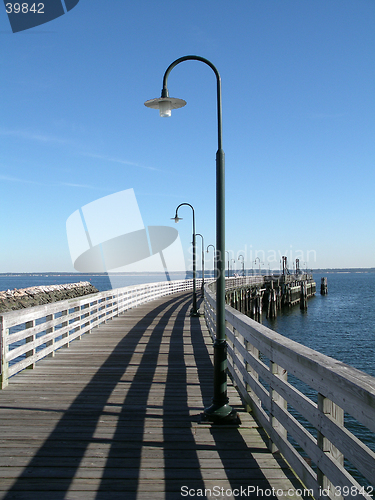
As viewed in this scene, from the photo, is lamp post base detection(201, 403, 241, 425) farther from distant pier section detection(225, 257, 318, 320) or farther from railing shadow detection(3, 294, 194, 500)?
distant pier section detection(225, 257, 318, 320)

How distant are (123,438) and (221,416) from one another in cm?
121

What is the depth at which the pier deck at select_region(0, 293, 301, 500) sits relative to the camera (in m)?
3.54

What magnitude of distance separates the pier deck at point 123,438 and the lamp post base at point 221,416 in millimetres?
104

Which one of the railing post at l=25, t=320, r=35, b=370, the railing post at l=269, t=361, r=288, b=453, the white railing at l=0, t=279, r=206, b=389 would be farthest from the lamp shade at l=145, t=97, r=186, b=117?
the railing post at l=25, t=320, r=35, b=370

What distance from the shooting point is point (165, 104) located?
19.2ft

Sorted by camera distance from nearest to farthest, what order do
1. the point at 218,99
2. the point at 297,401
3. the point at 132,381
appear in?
the point at 297,401, the point at 218,99, the point at 132,381

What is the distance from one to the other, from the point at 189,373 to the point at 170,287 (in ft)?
93.9


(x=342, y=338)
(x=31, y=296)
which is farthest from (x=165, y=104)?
(x=31, y=296)

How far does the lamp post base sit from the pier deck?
4.1 inches

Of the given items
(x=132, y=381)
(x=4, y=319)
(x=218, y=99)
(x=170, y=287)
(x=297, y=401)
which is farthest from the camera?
(x=170, y=287)

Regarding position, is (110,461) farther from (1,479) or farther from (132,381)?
(132,381)

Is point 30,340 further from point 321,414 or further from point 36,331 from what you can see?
point 321,414

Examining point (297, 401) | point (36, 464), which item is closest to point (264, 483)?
point (297, 401)

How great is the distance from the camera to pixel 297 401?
345cm
